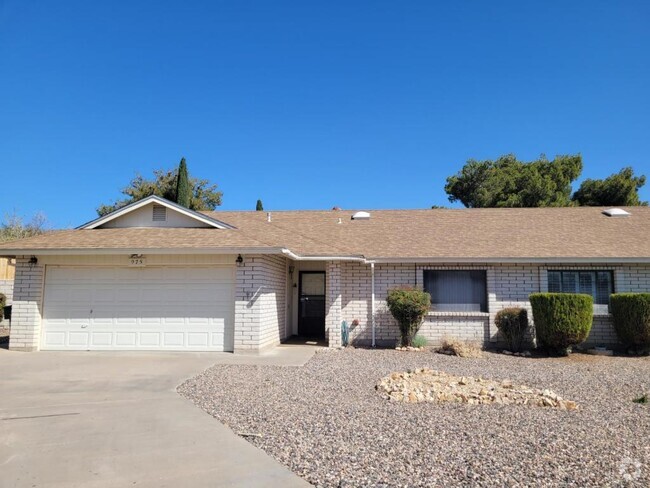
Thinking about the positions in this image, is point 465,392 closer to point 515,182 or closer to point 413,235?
point 413,235

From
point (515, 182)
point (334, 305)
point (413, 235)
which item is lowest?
point (334, 305)

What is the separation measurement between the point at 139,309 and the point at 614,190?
28778 mm

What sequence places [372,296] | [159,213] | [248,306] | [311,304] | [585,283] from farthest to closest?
[311,304]
[372,296]
[585,283]
[159,213]
[248,306]

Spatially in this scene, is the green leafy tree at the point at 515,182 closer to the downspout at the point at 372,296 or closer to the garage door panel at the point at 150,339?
the downspout at the point at 372,296

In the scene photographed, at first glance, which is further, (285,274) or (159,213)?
(285,274)

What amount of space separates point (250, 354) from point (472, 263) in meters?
6.80

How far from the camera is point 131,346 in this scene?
1179cm

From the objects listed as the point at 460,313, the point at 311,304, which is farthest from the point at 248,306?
the point at 460,313

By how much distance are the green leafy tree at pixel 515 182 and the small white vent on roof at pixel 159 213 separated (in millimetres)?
22457

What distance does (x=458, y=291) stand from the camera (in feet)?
44.9

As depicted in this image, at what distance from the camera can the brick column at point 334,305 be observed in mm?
13203

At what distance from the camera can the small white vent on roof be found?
43.7 feet

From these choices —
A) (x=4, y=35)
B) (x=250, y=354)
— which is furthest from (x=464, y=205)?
(x=4, y=35)

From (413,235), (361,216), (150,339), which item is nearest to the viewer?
(150,339)
